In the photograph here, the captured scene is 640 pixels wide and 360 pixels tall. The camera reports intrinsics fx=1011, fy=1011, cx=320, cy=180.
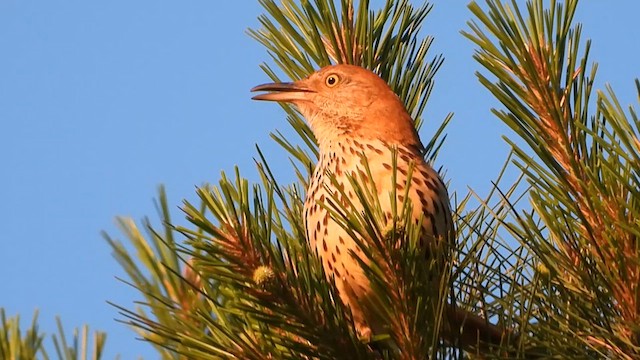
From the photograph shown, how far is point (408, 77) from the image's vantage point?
3992mm

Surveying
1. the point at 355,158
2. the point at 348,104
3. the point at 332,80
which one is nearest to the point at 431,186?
the point at 355,158

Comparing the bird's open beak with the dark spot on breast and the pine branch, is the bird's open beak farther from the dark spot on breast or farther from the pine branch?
the pine branch

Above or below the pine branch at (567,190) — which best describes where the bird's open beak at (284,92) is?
above

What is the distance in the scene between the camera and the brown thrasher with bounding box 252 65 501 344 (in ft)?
11.2

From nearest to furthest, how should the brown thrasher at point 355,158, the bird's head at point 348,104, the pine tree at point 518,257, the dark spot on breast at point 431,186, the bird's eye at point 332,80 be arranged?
the pine tree at point 518,257 < the brown thrasher at point 355,158 < the dark spot on breast at point 431,186 < the bird's head at point 348,104 < the bird's eye at point 332,80

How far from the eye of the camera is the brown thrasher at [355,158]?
→ 3.42 metres

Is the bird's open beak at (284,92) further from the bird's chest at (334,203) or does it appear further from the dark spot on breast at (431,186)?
the dark spot on breast at (431,186)

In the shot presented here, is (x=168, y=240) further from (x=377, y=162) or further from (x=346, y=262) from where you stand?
(x=377, y=162)

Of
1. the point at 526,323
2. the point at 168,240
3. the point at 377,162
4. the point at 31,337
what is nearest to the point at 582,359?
the point at 526,323

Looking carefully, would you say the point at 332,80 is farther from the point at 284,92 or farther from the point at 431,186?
the point at 431,186

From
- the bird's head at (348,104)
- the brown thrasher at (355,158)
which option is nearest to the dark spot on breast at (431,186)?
the brown thrasher at (355,158)

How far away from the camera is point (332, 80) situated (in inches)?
167

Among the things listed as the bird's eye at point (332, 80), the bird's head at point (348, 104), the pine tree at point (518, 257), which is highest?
the bird's eye at point (332, 80)

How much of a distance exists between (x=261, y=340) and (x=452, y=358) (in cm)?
47
